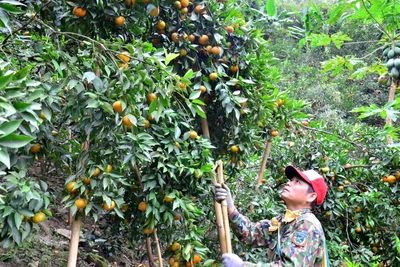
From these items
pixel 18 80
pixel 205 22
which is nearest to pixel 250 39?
pixel 205 22

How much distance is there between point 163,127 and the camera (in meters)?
1.97

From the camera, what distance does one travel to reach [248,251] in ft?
9.21

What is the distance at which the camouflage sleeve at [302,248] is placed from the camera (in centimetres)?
164

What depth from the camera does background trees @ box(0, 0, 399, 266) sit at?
1590 millimetres

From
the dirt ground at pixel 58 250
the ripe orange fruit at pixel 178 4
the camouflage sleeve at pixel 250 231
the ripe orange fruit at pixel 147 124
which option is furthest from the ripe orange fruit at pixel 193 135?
the dirt ground at pixel 58 250

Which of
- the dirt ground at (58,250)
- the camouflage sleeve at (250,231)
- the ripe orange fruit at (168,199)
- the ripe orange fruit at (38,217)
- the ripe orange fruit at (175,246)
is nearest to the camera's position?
the ripe orange fruit at (38,217)

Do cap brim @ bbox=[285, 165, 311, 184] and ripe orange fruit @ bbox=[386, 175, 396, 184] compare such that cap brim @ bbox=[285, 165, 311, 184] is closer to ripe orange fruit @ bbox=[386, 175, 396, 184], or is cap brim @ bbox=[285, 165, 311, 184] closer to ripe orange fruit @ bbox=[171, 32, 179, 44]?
ripe orange fruit @ bbox=[171, 32, 179, 44]

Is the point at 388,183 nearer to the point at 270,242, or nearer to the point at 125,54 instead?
the point at 270,242

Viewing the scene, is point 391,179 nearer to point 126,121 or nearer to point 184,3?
point 184,3

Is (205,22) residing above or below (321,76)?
above

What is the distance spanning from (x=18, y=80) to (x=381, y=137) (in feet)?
10.3

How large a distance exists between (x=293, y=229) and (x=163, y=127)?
83 cm

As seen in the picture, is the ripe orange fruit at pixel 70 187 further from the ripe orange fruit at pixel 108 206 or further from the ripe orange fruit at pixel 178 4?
the ripe orange fruit at pixel 178 4

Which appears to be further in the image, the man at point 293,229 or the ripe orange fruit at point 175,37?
the ripe orange fruit at point 175,37
